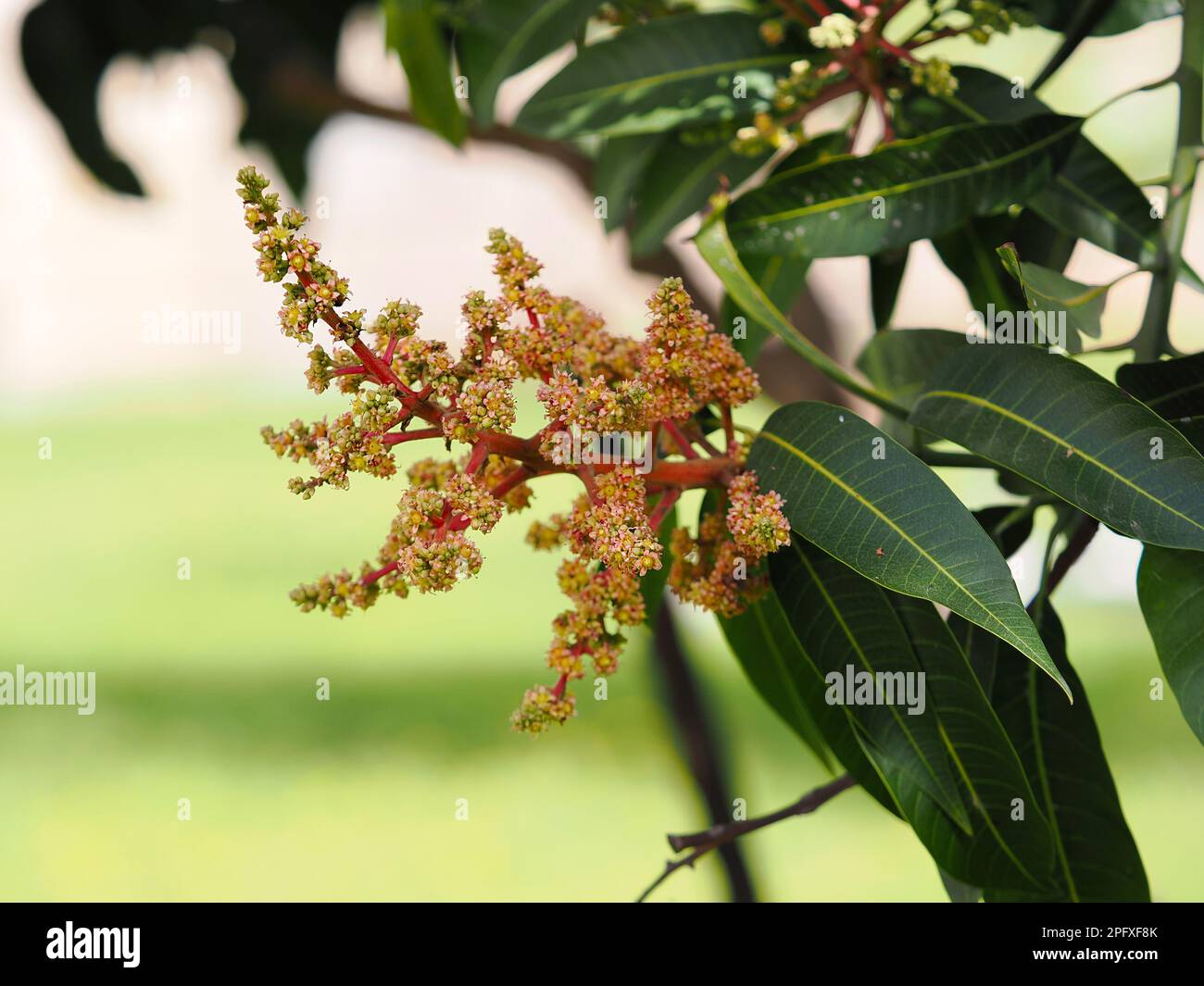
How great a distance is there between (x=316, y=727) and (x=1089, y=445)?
3562mm

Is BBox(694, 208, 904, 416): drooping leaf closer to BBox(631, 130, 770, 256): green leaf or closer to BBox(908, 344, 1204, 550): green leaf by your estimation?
BBox(908, 344, 1204, 550): green leaf

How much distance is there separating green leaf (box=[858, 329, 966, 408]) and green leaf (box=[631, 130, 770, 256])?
196mm

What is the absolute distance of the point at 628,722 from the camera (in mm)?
3723

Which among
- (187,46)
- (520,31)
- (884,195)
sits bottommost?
(884,195)

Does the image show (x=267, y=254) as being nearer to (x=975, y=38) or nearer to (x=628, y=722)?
(x=975, y=38)

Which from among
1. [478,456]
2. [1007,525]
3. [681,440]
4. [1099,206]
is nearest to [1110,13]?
[1099,206]

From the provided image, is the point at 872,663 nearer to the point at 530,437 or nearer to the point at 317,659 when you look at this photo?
the point at 530,437

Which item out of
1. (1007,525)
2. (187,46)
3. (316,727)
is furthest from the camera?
(316,727)

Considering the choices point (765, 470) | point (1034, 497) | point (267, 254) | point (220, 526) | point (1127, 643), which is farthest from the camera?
point (220, 526)

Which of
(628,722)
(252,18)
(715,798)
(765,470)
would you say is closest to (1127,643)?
(628,722)

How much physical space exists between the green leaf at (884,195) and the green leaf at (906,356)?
0.40ft

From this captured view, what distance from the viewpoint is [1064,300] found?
670 millimetres

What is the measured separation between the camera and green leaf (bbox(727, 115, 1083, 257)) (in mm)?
720

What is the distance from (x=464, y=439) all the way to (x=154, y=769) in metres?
3.55
